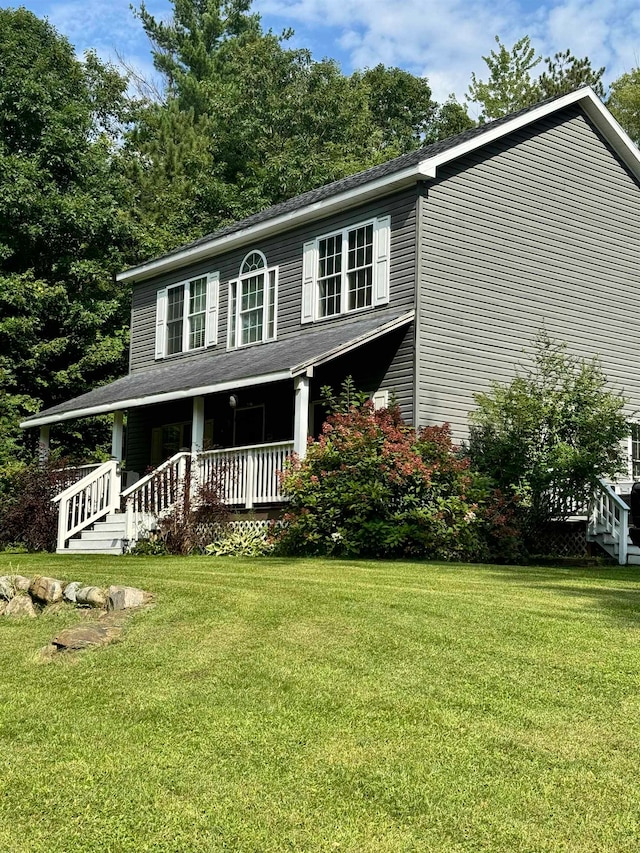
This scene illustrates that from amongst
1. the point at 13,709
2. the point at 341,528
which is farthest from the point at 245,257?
the point at 13,709

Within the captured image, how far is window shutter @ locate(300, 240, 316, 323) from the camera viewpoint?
17.2 meters

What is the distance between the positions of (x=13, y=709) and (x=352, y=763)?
207 cm

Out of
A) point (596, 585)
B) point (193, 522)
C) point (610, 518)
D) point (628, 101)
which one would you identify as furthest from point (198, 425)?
point (628, 101)

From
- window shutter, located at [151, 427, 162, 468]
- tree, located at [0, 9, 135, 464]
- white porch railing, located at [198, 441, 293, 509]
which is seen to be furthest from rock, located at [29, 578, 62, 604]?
tree, located at [0, 9, 135, 464]

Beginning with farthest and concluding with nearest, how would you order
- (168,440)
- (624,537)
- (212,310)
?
(168,440) → (212,310) → (624,537)

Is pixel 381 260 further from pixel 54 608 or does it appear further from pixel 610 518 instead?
pixel 54 608

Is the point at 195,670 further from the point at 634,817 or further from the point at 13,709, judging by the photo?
the point at 634,817

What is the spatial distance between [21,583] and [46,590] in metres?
0.58

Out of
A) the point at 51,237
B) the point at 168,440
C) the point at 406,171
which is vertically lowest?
the point at 168,440

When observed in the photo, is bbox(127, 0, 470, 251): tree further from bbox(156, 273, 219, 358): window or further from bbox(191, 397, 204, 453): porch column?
bbox(191, 397, 204, 453): porch column

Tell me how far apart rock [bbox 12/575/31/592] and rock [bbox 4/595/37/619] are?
22 centimetres

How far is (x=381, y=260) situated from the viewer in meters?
15.8

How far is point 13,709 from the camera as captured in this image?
5.05m

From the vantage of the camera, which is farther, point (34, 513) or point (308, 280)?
point (308, 280)
